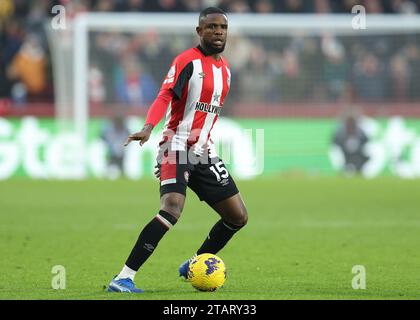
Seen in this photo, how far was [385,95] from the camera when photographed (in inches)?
891

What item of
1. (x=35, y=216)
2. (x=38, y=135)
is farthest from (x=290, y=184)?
(x=35, y=216)

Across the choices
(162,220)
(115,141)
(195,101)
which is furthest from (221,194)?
(115,141)

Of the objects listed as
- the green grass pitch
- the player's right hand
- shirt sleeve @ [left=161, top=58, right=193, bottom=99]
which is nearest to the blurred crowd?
the green grass pitch

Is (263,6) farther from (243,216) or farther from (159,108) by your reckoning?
(159,108)

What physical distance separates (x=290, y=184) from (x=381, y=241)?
788 centimetres

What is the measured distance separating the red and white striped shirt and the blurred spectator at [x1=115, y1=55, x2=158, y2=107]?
528 inches

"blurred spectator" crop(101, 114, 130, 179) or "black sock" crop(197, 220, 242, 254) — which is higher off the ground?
"blurred spectator" crop(101, 114, 130, 179)

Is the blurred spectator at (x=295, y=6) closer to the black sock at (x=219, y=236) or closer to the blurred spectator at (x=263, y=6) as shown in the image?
the blurred spectator at (x=263, y=6)

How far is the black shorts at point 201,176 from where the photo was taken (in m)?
8.33

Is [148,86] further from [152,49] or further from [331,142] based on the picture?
[331,142]

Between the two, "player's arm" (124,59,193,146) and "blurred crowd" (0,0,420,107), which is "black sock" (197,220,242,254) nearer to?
"player's arm" (124,59,193,146)

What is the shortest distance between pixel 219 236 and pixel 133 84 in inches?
539

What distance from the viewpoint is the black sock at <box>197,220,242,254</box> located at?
346 inches

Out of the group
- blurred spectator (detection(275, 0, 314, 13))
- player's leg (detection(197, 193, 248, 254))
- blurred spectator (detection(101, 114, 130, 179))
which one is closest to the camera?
player's leg (detection(197, 193, 248, 254))
